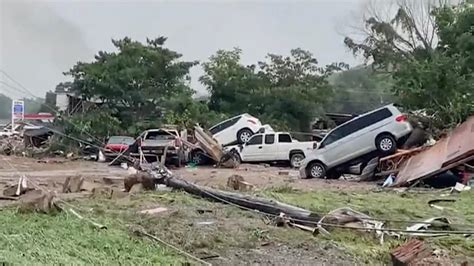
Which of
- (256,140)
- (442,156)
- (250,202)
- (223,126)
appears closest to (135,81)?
(223,126)

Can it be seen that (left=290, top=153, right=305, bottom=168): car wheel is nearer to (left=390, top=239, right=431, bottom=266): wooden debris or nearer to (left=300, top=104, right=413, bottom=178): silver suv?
(left=300, top=104, right=413, bottom=178): silver suv

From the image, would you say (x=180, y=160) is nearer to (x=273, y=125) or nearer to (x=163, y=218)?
(x=273, y=125)

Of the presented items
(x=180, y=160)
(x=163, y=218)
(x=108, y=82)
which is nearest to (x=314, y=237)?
(x=163, y=218)

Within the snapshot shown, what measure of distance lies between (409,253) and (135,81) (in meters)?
33.0

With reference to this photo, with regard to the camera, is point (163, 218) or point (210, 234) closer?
point (210, 234)

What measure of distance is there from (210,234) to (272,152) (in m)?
20.4

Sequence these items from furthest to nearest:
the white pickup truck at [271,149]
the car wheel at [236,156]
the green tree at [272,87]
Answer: the green tree at [272,87], the white pickup truck at [271,149], the car wheel at [236,156]

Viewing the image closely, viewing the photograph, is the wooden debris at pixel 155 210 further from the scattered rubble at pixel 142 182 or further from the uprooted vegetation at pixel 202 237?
the scattered rubble at pixel 142 182

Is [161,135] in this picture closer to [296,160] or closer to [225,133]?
[225,133]

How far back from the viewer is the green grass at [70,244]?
5.76 meters

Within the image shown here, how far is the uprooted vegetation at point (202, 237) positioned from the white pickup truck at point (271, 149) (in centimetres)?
1704

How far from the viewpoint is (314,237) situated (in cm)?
821

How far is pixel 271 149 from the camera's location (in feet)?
93.7

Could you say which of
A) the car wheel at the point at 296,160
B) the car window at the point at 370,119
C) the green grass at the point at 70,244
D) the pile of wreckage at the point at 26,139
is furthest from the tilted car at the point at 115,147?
the green grass at the point at 70,244
